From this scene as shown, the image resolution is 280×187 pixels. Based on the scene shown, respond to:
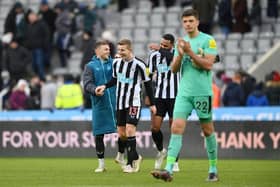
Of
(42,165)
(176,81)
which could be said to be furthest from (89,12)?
(176,81)

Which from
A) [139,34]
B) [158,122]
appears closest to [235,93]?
[139,34]

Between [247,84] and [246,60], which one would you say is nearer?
[247,84]

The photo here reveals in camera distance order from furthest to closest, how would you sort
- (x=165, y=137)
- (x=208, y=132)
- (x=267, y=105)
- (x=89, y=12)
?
(x=89, y=12) < (x=267, y=105) < (x=165, y=137) < (x=208, y=132)

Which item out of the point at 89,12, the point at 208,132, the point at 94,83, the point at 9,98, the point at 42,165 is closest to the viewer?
the point at 208,132

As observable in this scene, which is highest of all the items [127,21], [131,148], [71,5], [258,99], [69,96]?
[71,5]

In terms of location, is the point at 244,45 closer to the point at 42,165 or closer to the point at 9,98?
the point at 9,98

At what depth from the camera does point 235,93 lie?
26547mm

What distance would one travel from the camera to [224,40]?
98.5 ft

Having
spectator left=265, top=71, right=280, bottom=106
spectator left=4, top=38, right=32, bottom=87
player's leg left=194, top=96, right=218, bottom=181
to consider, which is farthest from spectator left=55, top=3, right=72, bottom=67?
player's leg left=194, top=96, right=218, bottom=181

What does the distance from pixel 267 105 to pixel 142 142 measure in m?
3.38

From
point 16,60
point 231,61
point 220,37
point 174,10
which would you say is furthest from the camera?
point 174,10

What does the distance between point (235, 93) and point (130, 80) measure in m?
8.63

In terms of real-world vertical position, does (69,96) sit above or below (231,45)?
below

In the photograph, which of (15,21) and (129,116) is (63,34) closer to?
(15,21)
